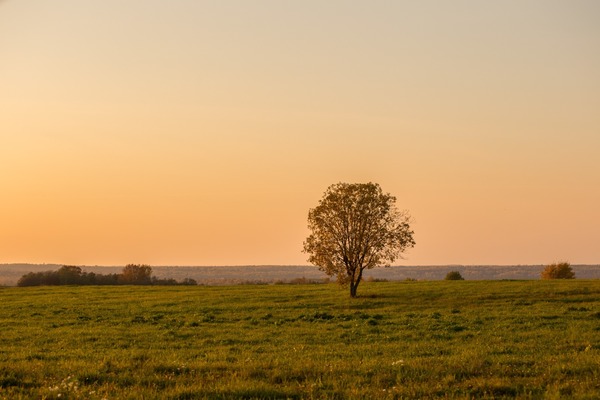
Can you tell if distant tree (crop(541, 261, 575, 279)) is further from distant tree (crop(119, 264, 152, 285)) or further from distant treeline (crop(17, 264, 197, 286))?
distant tree (crop(119, 264, 152, 285))

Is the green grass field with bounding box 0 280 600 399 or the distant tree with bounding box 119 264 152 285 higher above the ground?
the distant tree with bounding box 119 264 152 285

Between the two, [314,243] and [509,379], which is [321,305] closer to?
[314,243]

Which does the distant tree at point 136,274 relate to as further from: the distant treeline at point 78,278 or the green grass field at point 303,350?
the green grass field at point 303,350

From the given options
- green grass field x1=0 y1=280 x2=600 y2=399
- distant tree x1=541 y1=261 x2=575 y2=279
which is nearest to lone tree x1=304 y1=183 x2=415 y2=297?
green grass field x1=0 y1=280 x2=600 y2=399

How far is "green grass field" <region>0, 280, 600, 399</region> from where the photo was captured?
49.7 ft

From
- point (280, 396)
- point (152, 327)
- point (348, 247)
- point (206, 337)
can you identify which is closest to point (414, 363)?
point (280, 396)

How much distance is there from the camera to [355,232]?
5638cm

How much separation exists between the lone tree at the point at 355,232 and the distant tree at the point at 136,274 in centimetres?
7040

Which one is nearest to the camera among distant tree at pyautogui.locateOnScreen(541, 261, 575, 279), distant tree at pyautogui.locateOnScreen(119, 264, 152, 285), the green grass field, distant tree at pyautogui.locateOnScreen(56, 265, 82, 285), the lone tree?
the green grass field

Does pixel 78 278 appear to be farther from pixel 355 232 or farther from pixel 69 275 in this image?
pixel 355 232

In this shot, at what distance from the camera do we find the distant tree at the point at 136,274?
119875 millimetres

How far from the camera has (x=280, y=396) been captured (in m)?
14.6

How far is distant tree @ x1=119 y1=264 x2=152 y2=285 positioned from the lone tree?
7040 cm

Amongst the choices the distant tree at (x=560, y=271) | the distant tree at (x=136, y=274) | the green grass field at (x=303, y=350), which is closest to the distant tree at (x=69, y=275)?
the distant tree at (x=136, y=274)
